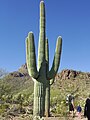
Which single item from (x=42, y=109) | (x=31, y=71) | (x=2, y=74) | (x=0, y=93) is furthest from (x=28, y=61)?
(x=2, y=74)

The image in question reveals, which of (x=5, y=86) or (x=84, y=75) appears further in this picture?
(x=84, y=75)

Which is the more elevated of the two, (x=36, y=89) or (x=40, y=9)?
(x=40, y=9)

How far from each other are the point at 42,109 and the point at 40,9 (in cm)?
498

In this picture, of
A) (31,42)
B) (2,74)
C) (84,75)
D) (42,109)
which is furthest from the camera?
(84,75)

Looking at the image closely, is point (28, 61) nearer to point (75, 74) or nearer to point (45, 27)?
point (45, 27)

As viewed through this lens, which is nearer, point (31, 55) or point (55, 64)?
point (31, 55)

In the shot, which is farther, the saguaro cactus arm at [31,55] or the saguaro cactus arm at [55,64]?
the saguaro cactus arm at [55,64]

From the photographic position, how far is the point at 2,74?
4578 centimetres

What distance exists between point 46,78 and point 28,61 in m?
1.69

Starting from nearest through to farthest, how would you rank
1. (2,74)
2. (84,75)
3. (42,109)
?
(42,109) < (2,74) < (84,75)

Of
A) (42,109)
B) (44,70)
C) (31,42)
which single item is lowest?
(42,109)

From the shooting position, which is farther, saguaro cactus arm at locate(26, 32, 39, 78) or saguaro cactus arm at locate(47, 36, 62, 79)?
Answer: saguaro cactus arm at locate(47, 36, 62, 79)

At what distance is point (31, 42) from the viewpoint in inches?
568

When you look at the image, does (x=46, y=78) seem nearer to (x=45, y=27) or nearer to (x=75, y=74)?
(x=45, y=27)
